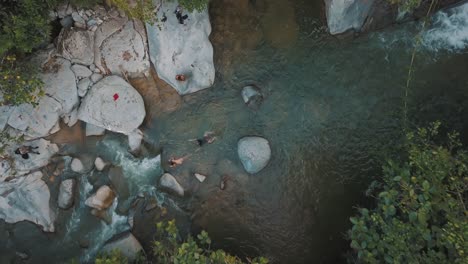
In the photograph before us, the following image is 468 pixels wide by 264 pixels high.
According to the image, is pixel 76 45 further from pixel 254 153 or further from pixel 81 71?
pixel 254 153

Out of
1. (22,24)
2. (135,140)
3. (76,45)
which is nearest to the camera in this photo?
(22,24)

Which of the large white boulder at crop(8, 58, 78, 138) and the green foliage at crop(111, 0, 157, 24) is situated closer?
the green foliage at crop(111, 0, 157, 24)

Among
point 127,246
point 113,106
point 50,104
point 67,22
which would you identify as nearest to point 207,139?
point 113,106

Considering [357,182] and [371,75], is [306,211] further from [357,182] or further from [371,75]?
[371,75]

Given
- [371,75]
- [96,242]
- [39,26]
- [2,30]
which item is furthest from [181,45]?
[96,242]

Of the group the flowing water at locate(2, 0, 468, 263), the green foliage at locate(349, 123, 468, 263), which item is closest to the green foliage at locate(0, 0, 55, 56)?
the flowing water at locate(2, 0, 468, 263)

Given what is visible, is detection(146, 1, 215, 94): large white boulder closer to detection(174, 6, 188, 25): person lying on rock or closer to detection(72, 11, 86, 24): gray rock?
detection(174, 6, 188, 25): person lying on rock

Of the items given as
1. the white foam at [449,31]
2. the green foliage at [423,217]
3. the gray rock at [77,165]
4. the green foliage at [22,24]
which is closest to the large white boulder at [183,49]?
the green foliage at [22,24]
